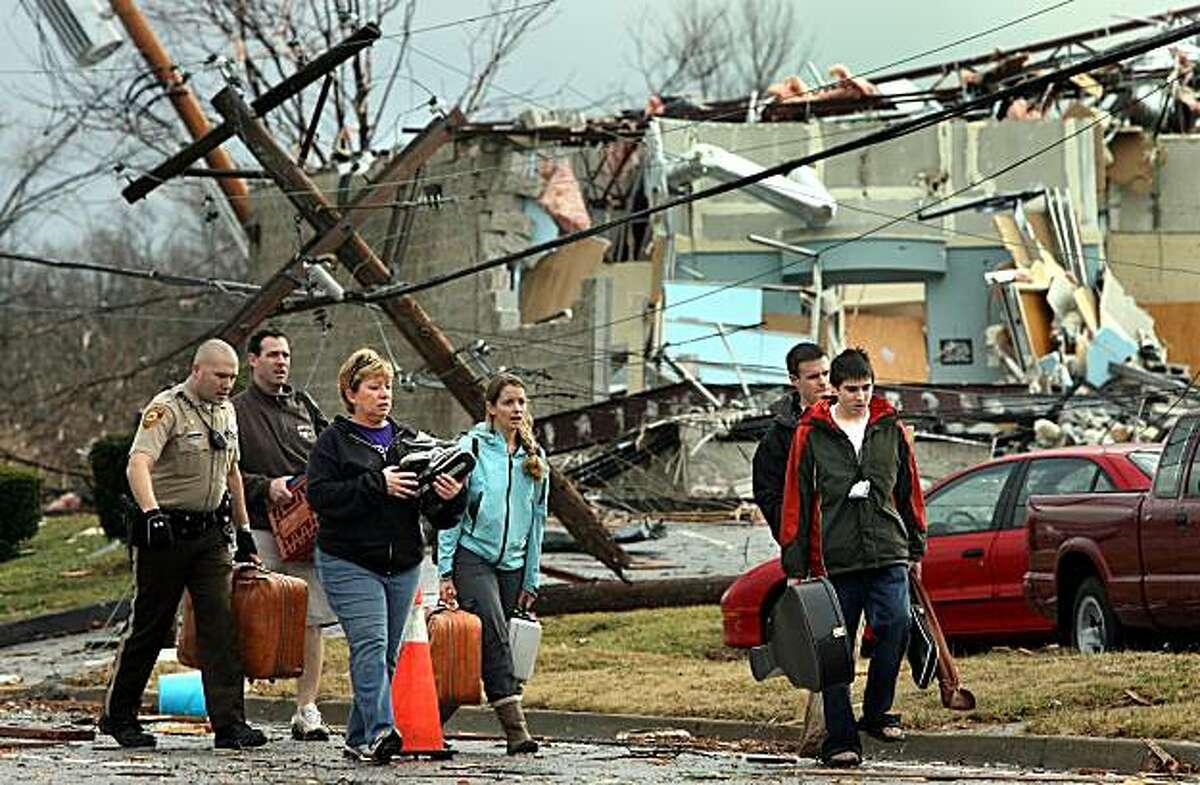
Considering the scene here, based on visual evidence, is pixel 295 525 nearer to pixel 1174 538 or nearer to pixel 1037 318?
pixel 1174 538

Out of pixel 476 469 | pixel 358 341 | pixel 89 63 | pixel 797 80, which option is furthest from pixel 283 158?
pixel 797 80

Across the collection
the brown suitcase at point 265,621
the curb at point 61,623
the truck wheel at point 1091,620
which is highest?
the brown suitcase at point 265,621

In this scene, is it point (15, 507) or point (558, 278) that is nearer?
point (15, 507)

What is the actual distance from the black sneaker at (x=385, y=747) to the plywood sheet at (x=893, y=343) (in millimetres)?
28015

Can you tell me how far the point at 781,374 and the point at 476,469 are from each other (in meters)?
25.2

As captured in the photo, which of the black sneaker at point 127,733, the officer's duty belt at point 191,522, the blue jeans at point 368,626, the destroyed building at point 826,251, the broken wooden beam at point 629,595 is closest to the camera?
the blue jeans at point 368,626

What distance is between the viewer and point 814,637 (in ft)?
34.3

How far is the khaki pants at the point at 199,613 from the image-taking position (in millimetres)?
11641

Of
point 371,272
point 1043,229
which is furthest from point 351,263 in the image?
point 1043,229

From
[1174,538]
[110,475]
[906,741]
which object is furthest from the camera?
[110,475]

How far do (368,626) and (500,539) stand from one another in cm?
88

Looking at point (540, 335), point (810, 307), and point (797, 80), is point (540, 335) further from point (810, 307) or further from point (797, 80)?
point (797, 80)

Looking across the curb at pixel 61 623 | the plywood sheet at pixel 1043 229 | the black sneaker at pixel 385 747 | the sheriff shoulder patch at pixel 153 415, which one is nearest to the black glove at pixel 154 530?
the sheriff shoulder patch at pixel 153 415

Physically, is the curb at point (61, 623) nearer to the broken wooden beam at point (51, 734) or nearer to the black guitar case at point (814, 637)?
the broken wooden beam at point (51, 734)
